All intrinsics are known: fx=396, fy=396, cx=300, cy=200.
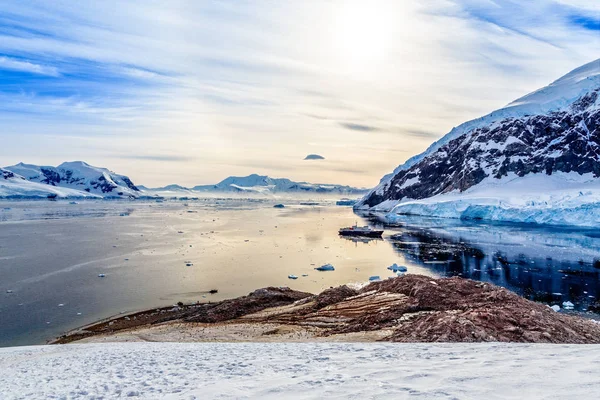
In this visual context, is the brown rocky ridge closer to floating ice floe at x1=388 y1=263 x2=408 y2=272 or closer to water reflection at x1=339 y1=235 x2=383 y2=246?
floating ice floe at x1=388 y1=263 x2=408 y2=272

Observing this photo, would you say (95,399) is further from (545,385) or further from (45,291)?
(45,291)

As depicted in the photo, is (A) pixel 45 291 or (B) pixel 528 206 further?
(B) pixel 528 206

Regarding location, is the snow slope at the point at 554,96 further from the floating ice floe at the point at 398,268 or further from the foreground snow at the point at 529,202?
the floating ice floe at the point at 398,268

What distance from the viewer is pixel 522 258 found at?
37688 millimetres

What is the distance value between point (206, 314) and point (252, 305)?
2284 millimetres

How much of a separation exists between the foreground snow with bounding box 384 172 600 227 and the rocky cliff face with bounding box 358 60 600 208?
13.9 feet

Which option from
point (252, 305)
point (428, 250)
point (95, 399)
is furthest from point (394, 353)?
point (428, 250)

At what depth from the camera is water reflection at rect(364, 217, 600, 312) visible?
1029 inches

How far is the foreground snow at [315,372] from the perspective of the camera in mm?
5430

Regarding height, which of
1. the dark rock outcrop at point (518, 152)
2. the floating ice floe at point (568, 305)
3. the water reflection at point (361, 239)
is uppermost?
the dark rock outcrop at point (518, 152)

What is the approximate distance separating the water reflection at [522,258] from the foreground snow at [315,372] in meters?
18.2

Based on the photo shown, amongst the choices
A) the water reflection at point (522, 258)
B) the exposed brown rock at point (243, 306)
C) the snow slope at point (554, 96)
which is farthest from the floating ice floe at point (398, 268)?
the snow slope at point (554, 96)

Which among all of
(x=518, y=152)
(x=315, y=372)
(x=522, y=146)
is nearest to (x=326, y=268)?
(x=315, y=372)

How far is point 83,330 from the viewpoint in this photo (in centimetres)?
1822
